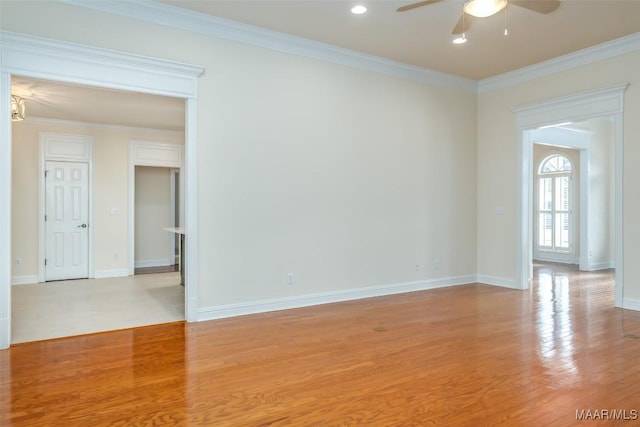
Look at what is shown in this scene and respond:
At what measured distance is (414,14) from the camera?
14.4 ft

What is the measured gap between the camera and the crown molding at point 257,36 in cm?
408

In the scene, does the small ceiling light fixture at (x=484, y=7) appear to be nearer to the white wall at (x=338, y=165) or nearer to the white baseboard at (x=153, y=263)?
the white wall at (x=338, y=165)

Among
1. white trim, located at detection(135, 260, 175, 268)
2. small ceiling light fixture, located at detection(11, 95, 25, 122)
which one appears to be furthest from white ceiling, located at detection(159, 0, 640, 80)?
white trim, located at detection(135, 260, 175, 268)

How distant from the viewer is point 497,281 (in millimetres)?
6582

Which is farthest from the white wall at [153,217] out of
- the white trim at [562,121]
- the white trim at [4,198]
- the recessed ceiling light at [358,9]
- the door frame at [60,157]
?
the white trim at [562,121]

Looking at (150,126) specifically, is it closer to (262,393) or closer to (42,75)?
(42,75)

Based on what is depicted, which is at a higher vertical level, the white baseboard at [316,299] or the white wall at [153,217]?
the white wall at [153,217]

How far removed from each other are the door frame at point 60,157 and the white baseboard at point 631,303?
806 cm

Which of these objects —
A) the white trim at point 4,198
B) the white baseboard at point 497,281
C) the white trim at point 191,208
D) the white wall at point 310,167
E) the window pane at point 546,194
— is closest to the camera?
the white trim at point 4,198

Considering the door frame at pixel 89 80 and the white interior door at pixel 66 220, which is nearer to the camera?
the door frame at pixel 89 80

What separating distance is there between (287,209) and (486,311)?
2581 millimetres

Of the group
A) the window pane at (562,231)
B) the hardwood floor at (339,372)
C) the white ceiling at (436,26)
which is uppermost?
the white ceiling at (436,26)

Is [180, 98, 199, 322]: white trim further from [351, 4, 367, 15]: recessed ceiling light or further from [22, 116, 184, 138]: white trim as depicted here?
[22, 116, 184, 138]: white trim

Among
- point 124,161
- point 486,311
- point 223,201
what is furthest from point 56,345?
point 124,161
